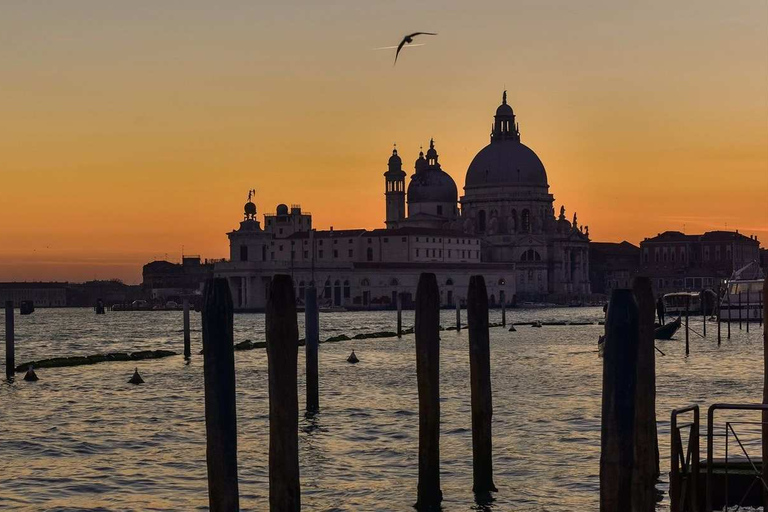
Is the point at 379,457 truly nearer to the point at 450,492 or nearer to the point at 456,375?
the point at 450,492

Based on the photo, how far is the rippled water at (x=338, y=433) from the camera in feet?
51.4

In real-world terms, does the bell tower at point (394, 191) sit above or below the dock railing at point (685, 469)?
above

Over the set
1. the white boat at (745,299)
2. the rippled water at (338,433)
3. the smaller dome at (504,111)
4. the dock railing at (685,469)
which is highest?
the smaller dome at (504,111)

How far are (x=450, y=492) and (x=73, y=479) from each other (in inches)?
193

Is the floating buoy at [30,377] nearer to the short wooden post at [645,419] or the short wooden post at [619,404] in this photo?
the short wooden post at [645,419]

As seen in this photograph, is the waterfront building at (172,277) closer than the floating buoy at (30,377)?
No

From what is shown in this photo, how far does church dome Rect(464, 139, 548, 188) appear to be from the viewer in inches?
5630

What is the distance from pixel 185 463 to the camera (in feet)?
58.7

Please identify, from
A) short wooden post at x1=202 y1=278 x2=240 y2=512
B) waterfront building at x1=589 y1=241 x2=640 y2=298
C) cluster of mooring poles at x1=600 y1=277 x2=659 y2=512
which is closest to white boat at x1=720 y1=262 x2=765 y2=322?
short wooden post at x1=202 y1=278 x2=240 y2=512

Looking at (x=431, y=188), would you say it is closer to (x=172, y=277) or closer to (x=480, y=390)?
(x=172, y=277)

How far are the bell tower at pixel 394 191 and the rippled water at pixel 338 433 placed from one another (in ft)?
383

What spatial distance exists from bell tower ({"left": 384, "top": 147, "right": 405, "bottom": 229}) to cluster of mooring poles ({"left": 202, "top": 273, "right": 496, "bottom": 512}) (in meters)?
140

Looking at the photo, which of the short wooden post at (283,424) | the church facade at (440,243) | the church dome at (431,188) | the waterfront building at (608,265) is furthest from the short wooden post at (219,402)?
the waterfront building at (608,265)

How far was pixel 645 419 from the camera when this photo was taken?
12.5 meters
